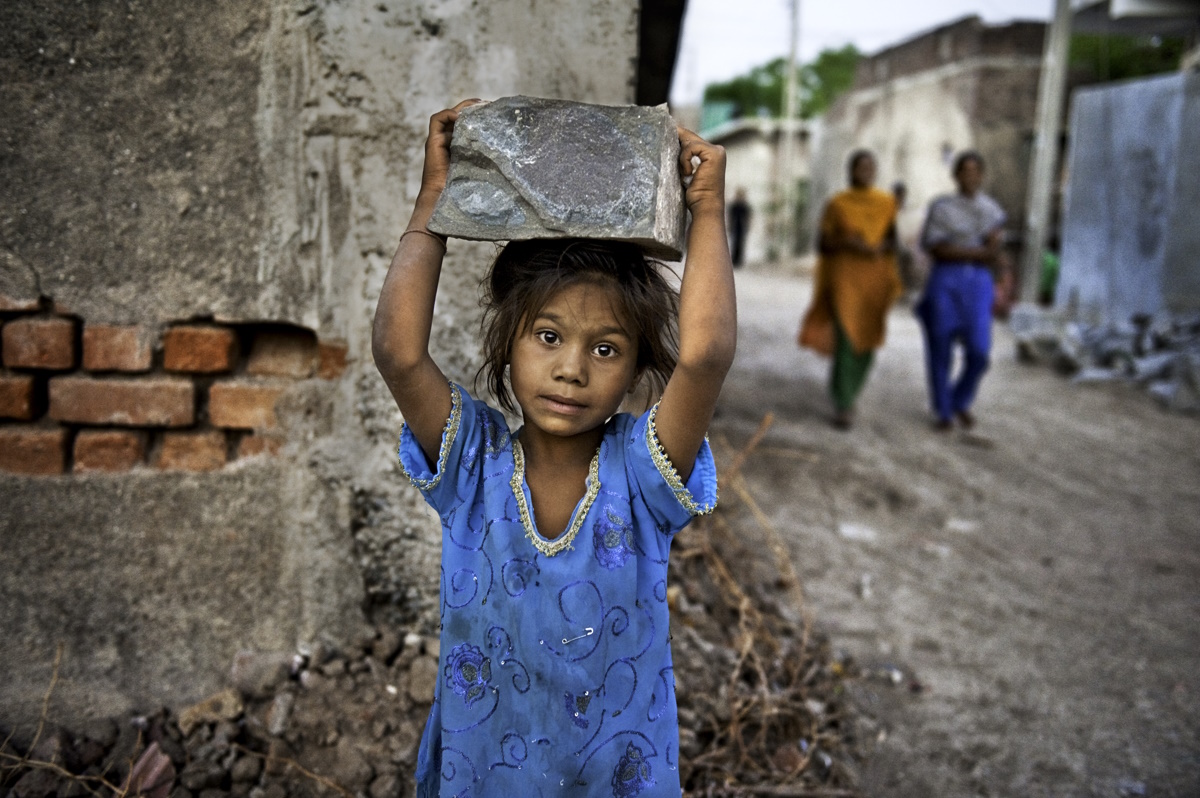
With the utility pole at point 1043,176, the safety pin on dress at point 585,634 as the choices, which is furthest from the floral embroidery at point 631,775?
the utility pole at point 1043,176

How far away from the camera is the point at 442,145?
4.47 feet

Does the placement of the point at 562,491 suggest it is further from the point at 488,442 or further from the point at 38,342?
the point at 38,342

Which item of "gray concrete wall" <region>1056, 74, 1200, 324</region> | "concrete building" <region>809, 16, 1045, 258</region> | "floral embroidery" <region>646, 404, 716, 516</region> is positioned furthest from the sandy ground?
"concrete building" <region>809, 16, 1045, 258</region>

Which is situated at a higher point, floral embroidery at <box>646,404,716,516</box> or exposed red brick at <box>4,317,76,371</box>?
exposed red brick at <box>4,317,76,371</box>

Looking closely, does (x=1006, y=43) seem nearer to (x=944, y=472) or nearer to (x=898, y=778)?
(x=944, y=472)

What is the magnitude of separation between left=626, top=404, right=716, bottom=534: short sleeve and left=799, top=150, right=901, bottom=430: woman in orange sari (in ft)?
14.7

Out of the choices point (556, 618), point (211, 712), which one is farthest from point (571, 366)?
point (211, 712)

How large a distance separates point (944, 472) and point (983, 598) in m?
1.53

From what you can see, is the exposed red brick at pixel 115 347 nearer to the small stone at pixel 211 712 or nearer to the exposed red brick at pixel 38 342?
the exposed red brick at pixel 38 342

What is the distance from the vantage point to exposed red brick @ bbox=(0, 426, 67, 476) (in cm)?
189

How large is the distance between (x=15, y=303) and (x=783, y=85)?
3783 centimetres

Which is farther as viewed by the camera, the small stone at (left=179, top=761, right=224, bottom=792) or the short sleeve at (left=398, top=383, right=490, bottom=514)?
the small stone at (left=179, top=761, right=224, bottom=792)

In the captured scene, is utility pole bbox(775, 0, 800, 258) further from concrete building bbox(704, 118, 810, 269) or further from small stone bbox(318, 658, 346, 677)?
small stone bbox(318, 658, 346, 677)

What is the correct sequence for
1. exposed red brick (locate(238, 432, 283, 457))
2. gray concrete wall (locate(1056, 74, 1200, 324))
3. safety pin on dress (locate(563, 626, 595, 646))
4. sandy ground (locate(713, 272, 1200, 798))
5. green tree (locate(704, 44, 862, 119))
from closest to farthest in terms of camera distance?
safety pin on dress (locate(563, 626, 595, 646)) → exposed red brick (locate(238, 432, 283, 457)) → sandy ground (locate(713, 272, 1200, 798)) → gray concrete wall (locate(1056, 74, 1200, 324)) → green tree (locate(704, 44, 862, 119))
